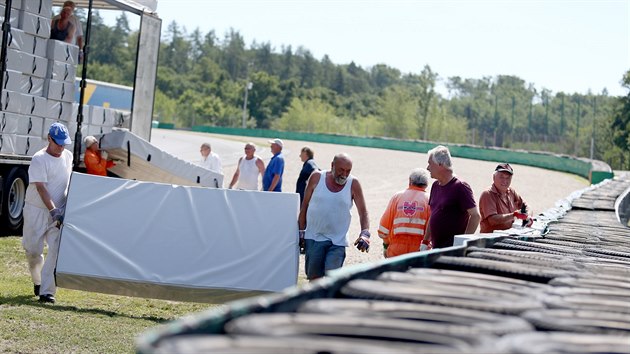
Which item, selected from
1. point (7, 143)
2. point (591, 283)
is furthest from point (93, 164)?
point (591, 283)

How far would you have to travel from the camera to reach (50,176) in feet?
34.9

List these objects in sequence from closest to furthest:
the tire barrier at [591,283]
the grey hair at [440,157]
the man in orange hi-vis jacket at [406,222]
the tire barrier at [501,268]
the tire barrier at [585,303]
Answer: the tire barrier at [585,303] < the tire barrier at [591,283] < the tire barrier at [501,268] < the grey hair at [440,157] < the man in orange hi-vis jacket at [406,222]

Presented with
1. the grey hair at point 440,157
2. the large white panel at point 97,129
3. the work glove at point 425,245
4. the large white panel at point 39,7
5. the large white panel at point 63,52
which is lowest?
the work glove at point 425,245

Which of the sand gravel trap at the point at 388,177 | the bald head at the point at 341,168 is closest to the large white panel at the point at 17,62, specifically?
the bald head at the point at 341,168

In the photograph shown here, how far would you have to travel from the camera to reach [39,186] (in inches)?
415

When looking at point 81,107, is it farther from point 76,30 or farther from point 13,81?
point 13,81

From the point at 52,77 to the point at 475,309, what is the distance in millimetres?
12995

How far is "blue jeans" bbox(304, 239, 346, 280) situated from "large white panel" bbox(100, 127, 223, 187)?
7.18m

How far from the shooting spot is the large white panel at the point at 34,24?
49.3 ft

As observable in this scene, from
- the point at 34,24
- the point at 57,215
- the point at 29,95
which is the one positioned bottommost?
the point at 57,215

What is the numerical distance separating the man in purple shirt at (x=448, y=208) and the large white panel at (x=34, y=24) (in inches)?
331

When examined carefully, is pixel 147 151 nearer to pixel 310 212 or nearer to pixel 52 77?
pixel 52 77

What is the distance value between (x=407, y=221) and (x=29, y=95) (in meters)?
7.77

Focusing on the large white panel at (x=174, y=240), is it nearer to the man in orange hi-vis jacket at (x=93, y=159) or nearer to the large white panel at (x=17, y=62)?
the large white panel at (x=17, y=62)
